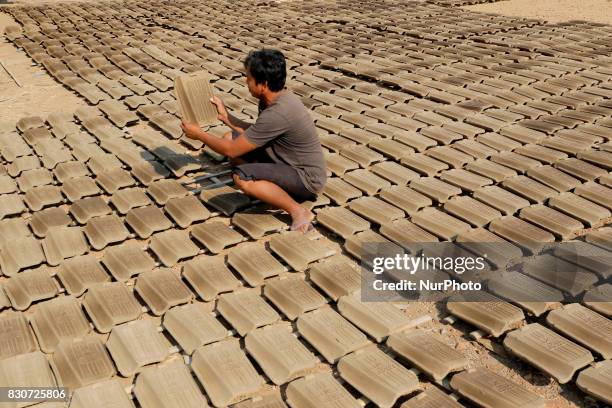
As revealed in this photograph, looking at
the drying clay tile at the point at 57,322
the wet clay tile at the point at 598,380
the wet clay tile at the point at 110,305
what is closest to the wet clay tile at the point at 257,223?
the wet clay tile at the point at 110,305

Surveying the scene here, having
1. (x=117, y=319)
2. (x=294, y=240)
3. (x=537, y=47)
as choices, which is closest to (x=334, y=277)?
(x=294, y=240)

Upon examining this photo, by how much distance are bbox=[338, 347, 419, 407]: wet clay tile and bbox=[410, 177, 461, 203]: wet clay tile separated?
56.5 inches

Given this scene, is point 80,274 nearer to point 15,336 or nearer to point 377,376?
point 15,336

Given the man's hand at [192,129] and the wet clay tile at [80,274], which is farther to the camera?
the man's hand at [192,129]

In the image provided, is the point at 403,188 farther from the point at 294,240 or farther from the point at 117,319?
the point at 117,319

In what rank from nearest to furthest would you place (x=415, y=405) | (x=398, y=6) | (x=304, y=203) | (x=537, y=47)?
(x=415, y=405), (x=304, y=203), (x=537, y=47), (x=398, y=6)

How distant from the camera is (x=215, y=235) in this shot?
326 centimetres

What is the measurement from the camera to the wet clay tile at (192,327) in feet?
8.20

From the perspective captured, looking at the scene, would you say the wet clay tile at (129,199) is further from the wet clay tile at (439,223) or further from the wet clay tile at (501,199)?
the wet clay tile at (501,199)

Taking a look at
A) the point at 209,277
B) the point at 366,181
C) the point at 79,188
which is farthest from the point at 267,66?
the point at 79,188

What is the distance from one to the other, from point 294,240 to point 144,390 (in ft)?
4.06

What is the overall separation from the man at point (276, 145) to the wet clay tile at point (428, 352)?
1013 millimetres

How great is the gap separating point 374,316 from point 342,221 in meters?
0.84

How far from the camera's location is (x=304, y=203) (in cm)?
359
